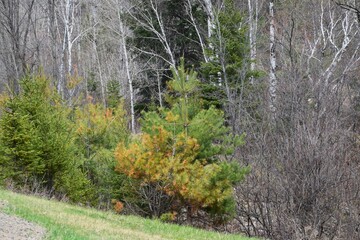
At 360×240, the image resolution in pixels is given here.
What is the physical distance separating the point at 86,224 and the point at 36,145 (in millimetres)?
5144

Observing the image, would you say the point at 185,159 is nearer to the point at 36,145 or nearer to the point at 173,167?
the point at 173,167

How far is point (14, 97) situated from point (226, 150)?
20.7 ft

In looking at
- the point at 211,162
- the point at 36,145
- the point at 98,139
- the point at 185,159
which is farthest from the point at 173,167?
the point at 98,139

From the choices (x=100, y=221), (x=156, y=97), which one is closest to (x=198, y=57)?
(x=156, y=97)

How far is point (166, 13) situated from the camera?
89.0 feet

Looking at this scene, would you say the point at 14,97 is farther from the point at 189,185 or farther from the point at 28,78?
the point at 189,185

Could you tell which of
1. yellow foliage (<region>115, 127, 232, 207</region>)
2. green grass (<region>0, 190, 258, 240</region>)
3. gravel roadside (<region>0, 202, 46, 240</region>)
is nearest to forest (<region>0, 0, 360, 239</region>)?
yellow foliage (<region>115, 127, 232, 207</region>)

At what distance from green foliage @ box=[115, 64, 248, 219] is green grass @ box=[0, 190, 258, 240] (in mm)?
1891

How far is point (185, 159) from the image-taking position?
13.6 meters

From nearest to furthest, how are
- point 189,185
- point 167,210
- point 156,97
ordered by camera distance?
point 189,185, point 167,210, point 156,97

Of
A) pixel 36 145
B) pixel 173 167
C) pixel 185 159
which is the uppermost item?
pixel 36 145

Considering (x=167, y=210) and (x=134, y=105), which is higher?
(x=134, y=105)

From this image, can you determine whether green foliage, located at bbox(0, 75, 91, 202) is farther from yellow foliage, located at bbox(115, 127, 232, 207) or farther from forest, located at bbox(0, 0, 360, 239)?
yellow foliage, located at bbox(115, 127, 232, 207)

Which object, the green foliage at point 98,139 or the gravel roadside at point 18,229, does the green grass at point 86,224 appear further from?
the green foliage at point 98,139
